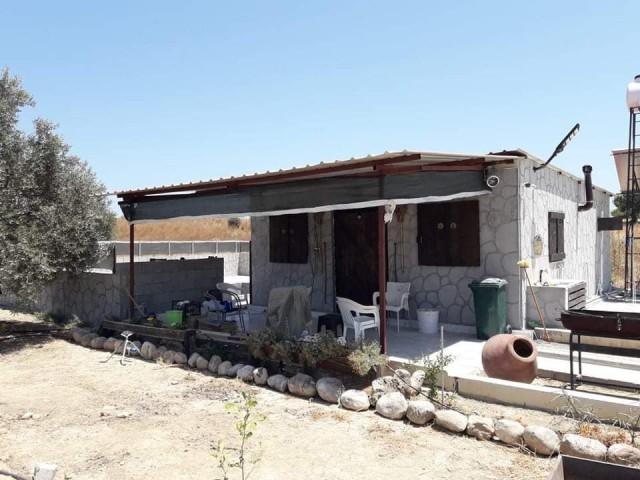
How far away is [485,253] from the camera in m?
8.16

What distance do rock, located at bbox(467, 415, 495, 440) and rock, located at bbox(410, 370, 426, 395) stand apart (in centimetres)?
89

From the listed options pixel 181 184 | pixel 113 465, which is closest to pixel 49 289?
pixel 181 184

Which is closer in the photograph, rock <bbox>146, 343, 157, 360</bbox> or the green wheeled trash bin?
the green wheeled trash bin

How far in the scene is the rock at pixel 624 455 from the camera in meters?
3.74

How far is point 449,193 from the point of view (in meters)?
6.53

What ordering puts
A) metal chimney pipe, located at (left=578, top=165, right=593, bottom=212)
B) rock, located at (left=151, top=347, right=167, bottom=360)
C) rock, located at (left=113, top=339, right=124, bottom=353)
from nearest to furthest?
rock, located at (left=151, top=347, right=167, bottom=360) → rock, located at (left=113, top=339, right=124, bottom=353) → metal chimney pipe, located at (left=578, top=165, right=593, bottom=212)

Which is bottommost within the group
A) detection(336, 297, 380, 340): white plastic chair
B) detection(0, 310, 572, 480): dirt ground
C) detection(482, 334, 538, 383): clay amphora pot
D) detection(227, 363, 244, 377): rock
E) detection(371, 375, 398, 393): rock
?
detection(0, 310, 572, 480): dirt ground

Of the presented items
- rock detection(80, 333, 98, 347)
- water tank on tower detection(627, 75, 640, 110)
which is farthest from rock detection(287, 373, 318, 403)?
water tank on tower detection(627, 75, 640, 110)

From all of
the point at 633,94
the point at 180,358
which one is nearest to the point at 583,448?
the point at 180,358

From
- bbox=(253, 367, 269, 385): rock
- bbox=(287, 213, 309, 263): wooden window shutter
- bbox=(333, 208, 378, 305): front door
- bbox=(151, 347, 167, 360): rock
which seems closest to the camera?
bbox=(253, 367, 269, 385): rock

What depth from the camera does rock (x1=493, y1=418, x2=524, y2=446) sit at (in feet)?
14.3

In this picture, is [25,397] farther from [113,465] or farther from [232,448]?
[232,448]

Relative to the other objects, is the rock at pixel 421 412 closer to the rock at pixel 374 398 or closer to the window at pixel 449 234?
the rock at pixel 374 398

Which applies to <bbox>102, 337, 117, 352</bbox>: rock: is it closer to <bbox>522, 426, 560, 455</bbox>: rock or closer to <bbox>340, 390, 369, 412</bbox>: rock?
<bbox>340, 390, 369, 412</bbox>: rock
